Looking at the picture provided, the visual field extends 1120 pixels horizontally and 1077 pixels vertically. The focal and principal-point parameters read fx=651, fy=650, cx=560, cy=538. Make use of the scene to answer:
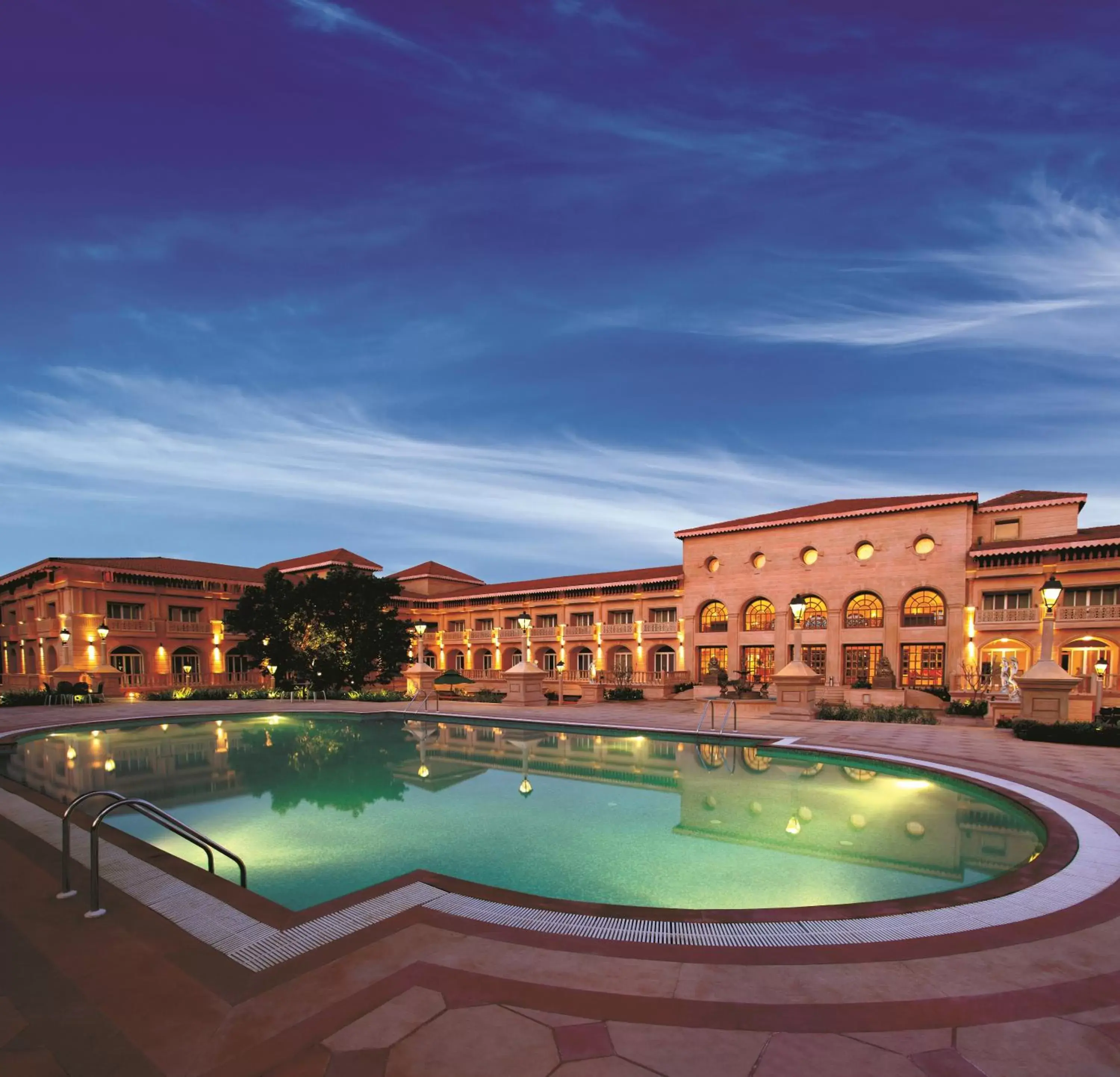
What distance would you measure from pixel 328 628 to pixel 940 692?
32.3 meters

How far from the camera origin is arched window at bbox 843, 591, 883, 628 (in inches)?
1591

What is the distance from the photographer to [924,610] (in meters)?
39.0

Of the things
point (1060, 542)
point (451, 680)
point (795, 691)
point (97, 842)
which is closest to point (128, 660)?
point (451, 680)

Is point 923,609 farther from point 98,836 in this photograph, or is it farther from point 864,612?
point 98,836

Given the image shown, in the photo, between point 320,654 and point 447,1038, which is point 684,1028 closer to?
point 447,1038

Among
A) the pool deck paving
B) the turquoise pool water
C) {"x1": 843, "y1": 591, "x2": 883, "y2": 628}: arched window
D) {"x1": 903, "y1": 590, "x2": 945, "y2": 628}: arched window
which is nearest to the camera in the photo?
the pool deck paving

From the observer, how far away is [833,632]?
4141 cm

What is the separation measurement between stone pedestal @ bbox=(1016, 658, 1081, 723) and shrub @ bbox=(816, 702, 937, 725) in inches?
163

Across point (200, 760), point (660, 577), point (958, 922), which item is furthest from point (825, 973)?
point (660, 577)

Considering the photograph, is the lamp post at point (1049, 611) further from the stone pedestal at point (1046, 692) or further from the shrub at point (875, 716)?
the shrub at point (875, 716)

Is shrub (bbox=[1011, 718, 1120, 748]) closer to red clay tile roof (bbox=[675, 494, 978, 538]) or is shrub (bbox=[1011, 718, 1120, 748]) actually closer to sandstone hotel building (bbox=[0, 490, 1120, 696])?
sandstone hotel building (bbox=[0, 490, 1120, 696])

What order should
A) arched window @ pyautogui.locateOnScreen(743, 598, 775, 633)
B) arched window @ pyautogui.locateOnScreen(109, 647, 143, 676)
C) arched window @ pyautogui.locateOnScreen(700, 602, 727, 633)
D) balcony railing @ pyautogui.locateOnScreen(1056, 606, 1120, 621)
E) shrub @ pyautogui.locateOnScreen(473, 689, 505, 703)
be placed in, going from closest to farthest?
shrub @ pyautogui.locateOnScreen(473, 689, 505, 703), balcony railing @ pyautogui.locateOnScreen(1056, 606, 1120, 621), arched window @ pyautogui.locateOnScreen(743, 598, 775, 633), arched window @ pyautogui.locateOnScreen(109, 647, 143, 676), arched window @ pyautogui.locateOnScreen(700, 602, 727, 633)

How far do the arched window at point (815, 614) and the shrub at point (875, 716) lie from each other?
57.4ft

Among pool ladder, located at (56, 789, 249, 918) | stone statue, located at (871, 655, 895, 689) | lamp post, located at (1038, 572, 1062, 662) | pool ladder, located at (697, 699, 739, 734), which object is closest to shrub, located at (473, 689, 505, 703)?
pool ladder, located at (697, 699, 739, 734)
